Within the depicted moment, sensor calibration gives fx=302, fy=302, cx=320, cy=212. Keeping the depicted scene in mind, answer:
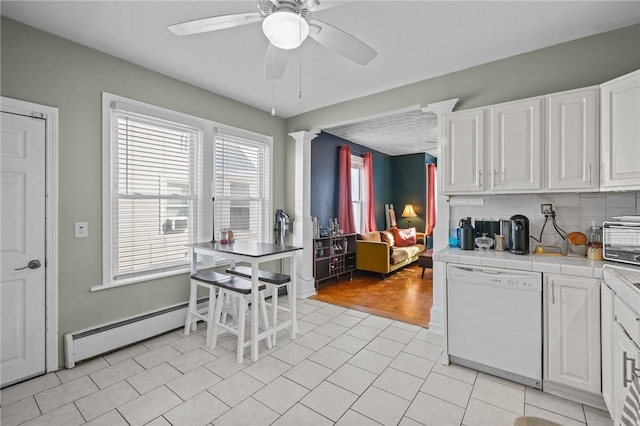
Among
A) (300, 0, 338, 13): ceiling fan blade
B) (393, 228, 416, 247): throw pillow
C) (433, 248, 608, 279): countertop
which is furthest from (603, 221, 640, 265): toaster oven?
(393, 228, 416, 247): throw pillow

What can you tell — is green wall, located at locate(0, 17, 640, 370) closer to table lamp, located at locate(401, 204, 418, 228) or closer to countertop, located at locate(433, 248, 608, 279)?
countertop, located at locate(433, 248, 608, 279)

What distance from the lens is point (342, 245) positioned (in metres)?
5.54

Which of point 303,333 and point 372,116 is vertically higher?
point 372,116

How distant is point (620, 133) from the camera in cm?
203

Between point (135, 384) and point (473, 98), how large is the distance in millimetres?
3803

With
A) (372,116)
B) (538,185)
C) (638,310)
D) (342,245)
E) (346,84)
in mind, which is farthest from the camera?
(342,245)

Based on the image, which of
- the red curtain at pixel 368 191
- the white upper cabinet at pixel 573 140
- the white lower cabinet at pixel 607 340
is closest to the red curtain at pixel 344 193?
the red curtain at pixel 368 191

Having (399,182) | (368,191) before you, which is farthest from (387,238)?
(399,182)

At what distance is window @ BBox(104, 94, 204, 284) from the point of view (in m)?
2.79

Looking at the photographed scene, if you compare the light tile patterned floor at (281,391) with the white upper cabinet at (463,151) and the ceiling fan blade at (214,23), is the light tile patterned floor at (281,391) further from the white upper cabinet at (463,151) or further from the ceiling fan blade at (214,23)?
the ceiling fan blade at (214,23)

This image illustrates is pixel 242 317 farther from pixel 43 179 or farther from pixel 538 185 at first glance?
pixel 538 185

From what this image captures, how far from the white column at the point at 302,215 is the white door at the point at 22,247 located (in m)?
2.77

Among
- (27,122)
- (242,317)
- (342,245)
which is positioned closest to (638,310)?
(242,317)

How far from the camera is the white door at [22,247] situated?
219cm
